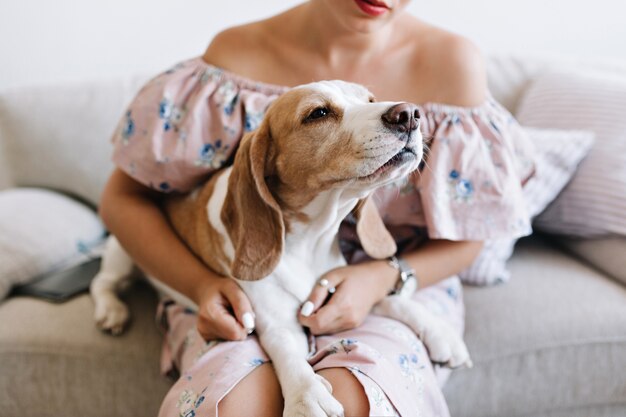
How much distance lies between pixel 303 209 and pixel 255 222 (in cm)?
10

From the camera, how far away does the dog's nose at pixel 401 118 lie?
33.9 inches

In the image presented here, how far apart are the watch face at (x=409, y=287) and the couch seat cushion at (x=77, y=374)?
56 centimetres

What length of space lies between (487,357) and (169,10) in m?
1.68

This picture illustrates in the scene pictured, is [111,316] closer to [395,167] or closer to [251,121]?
[251,121]

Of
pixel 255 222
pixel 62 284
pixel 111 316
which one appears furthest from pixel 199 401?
pixel 62 284

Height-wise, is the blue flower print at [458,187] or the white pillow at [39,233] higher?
the blue flower print at [458,187]

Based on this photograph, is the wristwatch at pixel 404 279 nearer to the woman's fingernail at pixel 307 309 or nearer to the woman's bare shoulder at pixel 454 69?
the woman's fingernail at pixel 307 309

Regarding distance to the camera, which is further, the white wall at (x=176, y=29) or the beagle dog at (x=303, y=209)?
the white wall at (x=176, y=29)

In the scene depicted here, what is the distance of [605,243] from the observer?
5.03 feet

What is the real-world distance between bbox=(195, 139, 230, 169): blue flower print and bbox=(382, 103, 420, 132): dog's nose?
481 mm

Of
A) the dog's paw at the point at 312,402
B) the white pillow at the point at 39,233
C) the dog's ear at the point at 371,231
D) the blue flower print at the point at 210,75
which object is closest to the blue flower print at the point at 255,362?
the dog's paw at the point at 312,402

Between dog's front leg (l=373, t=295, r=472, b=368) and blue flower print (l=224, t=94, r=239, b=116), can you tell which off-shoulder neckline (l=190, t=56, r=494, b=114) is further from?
dog's front leg (l=373, t=295, r=472, b=368)

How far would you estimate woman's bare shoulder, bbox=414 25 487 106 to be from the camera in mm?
1264

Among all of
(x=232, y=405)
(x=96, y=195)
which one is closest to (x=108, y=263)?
(x=96, y=195)
